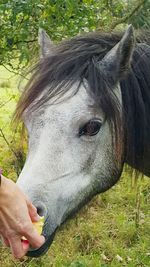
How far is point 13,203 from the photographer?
63.7 inches

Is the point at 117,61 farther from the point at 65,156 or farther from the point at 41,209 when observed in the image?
the point at 41,209

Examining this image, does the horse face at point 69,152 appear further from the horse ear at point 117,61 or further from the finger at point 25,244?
the finger at point 25,244

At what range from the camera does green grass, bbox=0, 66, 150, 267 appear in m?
4.02

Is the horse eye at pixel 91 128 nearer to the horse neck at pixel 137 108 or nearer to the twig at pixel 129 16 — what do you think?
the horse neck at pixel 137 108

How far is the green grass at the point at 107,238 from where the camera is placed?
402 centimetres

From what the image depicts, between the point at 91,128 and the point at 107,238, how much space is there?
2187mm

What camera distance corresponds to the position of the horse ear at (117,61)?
255cm

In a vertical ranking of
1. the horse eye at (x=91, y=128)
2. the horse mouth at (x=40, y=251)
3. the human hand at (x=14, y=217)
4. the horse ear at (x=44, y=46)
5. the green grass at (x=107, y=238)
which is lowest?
the green grass at (x=107, y=238)

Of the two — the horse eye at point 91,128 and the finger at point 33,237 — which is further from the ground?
the finger at point 33,237

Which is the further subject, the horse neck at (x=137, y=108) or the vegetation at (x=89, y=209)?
the vegetation at (x=89, y=209)

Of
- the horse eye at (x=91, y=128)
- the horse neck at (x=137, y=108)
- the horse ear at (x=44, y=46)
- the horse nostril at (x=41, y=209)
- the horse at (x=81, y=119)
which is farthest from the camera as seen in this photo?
the horse ear at (x=44, y=46)

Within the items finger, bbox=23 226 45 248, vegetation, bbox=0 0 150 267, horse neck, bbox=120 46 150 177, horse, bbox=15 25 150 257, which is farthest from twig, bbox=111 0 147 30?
finger, bbox=23 226 45 248

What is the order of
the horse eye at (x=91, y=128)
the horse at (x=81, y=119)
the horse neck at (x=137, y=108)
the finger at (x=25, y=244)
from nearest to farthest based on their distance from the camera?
the finger at (x=25, y=244), the horse at (x=81, y=119), the horse eye at (x=91, y=128), the horse neck at (x=137, y=108)

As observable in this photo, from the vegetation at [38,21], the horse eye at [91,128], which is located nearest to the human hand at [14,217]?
the horse eye at [91,128]
